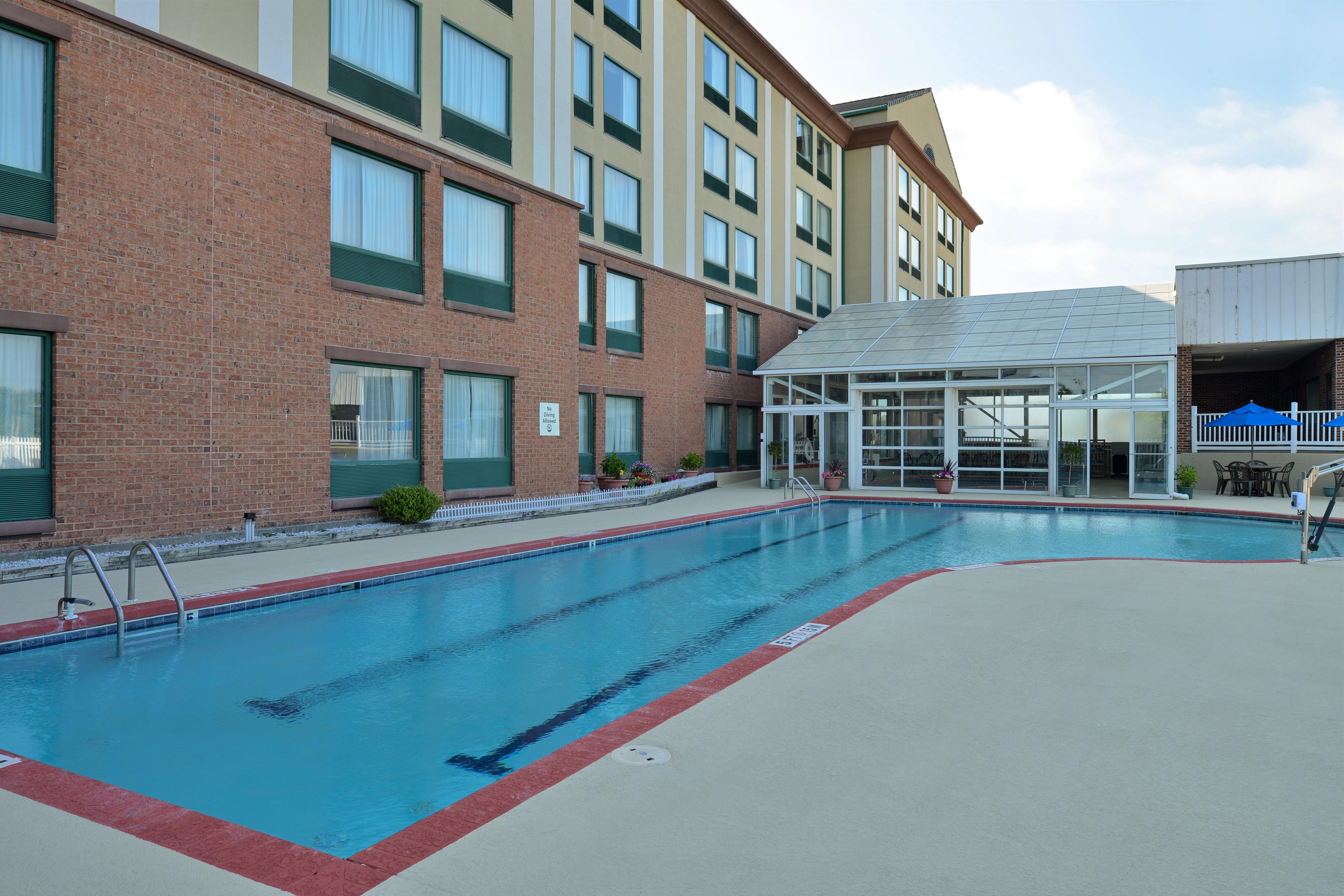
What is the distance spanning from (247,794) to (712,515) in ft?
42.0

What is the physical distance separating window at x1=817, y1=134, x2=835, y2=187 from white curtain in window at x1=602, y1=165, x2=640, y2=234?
12331 millimetres

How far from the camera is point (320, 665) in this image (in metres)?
6.43

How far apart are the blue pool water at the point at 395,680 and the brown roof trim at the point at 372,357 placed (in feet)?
14.9

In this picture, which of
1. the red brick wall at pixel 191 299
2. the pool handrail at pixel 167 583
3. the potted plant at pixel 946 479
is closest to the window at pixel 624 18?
the red brick wall at pixel 191 299

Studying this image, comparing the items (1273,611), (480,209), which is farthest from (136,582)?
(1273,611)

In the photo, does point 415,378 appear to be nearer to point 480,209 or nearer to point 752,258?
point 480,209

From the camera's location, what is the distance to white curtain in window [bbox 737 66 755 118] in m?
26.6

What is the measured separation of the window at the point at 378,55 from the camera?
1330 cm

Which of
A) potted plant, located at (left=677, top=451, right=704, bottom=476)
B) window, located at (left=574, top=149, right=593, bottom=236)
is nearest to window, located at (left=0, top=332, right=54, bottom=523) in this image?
window, located at (left=574, top=149, right=593, bottom=236)

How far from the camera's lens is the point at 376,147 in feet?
45.2

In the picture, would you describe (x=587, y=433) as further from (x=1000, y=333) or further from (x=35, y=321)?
(x=35, y=321)

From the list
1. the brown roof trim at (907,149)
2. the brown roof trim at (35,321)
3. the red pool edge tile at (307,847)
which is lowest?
the red pool edge tile at (307,847)

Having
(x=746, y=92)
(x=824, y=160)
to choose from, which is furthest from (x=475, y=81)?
(x=824, y=160)

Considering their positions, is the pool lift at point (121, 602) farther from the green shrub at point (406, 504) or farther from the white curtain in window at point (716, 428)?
the white curtain in window at point (716, 428)
